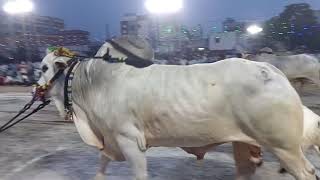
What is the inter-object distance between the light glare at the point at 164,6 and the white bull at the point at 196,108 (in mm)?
21339

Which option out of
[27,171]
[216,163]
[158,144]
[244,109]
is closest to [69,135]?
[27,171]

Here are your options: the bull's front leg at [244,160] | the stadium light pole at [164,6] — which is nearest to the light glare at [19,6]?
the stadium light pole at [164,6]

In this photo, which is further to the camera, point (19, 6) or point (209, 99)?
point (19, 6)

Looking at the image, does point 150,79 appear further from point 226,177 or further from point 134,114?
point 226,177

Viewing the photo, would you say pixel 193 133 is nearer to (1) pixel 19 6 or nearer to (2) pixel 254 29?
(1) pixel 19 6

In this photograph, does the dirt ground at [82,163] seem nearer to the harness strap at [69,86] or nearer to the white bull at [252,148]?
the white bull at [252,148]

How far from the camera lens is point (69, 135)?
360 inches

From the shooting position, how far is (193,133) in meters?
4.11

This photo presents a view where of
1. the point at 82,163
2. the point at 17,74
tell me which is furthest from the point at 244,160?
the point at 17,74

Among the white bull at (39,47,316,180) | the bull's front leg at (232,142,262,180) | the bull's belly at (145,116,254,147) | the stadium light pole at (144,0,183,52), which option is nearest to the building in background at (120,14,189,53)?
the stadium light pole at (144,0,183,52)

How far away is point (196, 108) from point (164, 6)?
883 inches

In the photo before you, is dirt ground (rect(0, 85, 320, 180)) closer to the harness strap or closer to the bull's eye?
the harness strap

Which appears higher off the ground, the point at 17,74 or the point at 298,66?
the point at 298,66

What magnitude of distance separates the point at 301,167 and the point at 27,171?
3507mm
